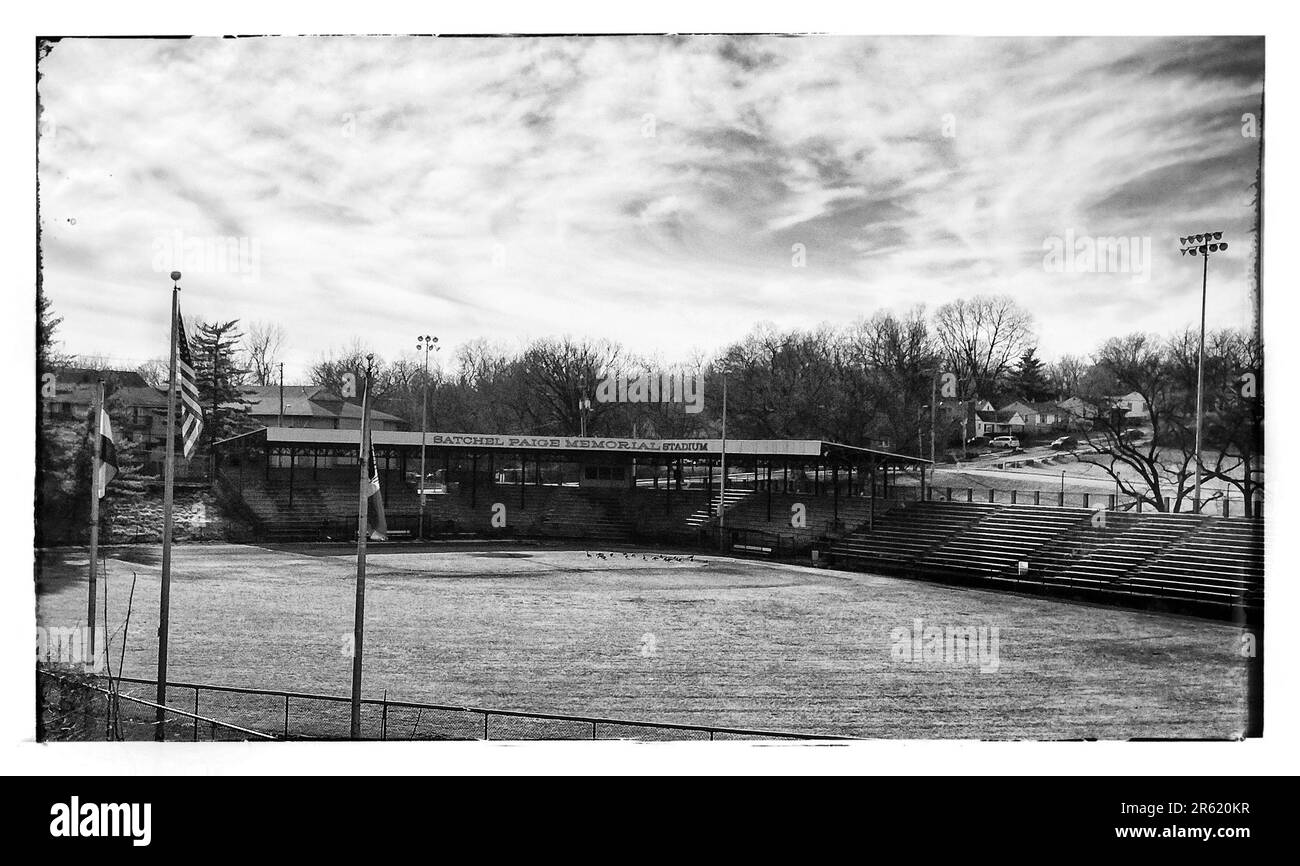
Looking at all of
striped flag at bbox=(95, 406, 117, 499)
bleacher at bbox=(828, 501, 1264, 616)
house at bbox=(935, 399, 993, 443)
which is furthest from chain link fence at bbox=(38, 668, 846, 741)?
house at bbox=(935, 399, 993, 443)

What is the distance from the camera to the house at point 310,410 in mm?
52719

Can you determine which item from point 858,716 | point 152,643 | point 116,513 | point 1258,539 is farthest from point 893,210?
point 116,513

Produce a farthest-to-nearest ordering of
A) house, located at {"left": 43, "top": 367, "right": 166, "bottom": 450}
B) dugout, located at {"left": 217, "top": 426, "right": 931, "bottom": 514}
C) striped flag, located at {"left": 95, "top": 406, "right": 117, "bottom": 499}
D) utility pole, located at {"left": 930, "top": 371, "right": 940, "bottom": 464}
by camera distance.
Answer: utility pole, located at {"left": 930, "top": 371, "right": 940, "bottom": 464}, dugout, located at {"left": 217, "top": 426, "right": 931, "bottom": 514}, house, located at {"left": 43, "top": 367, "right": 166, "bottom": 450}, striped flag, located at {"left": 95, "top": 406, "right": 117, "bottom": 499}

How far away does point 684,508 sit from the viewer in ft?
132

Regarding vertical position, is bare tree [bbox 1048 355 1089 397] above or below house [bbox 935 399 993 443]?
above

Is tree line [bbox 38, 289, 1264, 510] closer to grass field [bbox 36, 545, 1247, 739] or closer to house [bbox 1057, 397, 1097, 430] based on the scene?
house [bbox 1057, 397, 1097, 430]

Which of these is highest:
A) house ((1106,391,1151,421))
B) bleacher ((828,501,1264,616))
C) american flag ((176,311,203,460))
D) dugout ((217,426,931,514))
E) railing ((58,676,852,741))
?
house ((1106,391,1151,421))

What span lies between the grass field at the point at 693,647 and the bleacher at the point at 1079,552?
1461mm

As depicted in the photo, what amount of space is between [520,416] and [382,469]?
13.1m

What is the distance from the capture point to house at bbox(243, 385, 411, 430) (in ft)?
173

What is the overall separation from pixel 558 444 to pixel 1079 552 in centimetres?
1842

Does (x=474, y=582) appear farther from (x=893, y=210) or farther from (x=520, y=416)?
(x=520, y=416)

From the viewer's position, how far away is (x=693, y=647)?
709 inches

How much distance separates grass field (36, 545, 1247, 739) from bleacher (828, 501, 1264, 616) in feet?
4.79
